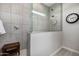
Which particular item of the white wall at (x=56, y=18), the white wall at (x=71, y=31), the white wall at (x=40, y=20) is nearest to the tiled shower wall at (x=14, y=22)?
the white wall at (x=40, y=20)

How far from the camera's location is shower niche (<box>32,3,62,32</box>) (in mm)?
1625

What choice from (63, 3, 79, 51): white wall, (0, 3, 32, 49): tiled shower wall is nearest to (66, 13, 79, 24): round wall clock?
(63, 3, 79, 51): white wall

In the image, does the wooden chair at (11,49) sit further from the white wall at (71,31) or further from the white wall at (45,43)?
the white wall at (71,31)

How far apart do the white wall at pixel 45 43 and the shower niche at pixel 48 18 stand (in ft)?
0.49

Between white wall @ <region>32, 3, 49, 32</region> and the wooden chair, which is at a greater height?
white wall @ <region>32, 3, 49, 32</region>

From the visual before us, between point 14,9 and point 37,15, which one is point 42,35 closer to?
point 37,15

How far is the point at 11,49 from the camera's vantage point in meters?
1.46

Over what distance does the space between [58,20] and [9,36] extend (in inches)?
44.9

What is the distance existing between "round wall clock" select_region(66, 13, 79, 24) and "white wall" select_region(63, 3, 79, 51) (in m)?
0.07

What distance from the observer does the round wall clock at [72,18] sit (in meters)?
1.66

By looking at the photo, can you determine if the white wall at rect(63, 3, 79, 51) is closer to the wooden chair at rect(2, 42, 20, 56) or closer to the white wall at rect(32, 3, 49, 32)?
the white wall at rect(32, 3, 49, 32)

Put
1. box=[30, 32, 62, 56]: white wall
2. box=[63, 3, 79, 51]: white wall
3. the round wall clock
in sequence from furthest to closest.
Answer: the round wall clock
box=[63, 3, 79, 51]: white wall
box=[30, 32, 62, 56]: white wall

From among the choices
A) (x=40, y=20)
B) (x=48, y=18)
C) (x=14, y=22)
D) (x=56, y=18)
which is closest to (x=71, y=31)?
(x=56, y=18)

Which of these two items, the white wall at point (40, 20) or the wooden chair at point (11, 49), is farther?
the white wall at point (40, 20)
